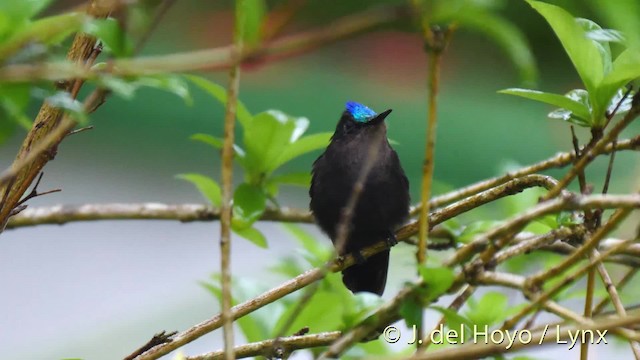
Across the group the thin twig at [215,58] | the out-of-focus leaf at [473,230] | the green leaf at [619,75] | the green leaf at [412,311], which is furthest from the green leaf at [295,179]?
the thin twig at [215,58]

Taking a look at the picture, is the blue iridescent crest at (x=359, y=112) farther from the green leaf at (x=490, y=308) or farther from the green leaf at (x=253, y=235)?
the green leaf at (x=490, y=308)

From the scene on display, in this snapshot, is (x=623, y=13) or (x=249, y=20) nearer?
(x=623, y=13)

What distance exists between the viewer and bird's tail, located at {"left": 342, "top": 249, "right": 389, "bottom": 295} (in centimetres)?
235

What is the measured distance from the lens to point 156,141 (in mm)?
4207

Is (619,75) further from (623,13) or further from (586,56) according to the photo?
(623,13)

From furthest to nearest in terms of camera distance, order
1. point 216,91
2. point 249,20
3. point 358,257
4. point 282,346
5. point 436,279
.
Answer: point 358,257 < point 216,91 < point 282,346 < point 436,279 < point 249,20

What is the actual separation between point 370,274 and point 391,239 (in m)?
0.29

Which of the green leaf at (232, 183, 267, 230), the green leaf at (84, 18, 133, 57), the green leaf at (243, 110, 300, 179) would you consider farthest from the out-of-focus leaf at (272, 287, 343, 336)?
the green leaf at (84, 18, 133, 57)

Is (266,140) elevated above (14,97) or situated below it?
above

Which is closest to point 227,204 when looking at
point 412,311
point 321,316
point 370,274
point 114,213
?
point 412,311

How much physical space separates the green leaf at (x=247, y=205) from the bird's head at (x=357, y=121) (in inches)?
23.1

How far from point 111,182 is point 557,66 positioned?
2.19 metres

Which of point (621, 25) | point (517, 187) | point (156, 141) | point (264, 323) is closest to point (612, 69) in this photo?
point (517, 187)

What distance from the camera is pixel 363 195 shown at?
2271 millimetres
